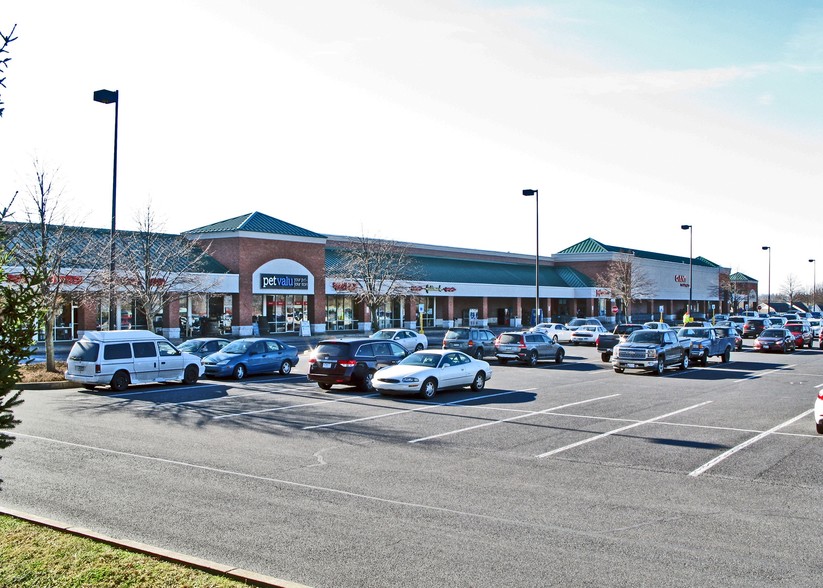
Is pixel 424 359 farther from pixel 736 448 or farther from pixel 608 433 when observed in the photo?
pixel 736 448

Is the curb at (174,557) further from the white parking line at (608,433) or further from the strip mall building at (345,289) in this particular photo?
the strip mall building at (345,289)

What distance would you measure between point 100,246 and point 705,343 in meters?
29.3

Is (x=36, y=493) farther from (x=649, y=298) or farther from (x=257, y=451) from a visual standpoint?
(x=649, y=298)

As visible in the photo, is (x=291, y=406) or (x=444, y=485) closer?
(x=444, y=485)

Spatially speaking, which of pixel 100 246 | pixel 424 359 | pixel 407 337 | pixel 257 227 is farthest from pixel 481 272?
pixel 424 359

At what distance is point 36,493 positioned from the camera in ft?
32.4

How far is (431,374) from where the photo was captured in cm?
2080

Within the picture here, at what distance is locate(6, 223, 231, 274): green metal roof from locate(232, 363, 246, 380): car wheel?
6014mm

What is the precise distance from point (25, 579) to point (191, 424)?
9.61m

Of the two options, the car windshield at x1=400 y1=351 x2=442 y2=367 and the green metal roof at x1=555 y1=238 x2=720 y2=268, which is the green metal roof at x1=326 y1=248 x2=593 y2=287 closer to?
the green metal roof at x1=555 y1=238 x2=720 y2=268

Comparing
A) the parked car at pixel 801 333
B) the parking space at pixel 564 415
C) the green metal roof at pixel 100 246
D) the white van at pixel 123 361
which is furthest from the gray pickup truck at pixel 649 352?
the parked car at pixel 801 333

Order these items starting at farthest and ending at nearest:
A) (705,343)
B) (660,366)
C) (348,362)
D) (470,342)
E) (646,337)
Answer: (470,342) < (705,343) < (646,337) < (660,366) < (348,362)

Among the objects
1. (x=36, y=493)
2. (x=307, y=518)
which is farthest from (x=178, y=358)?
(x=307, y=518)

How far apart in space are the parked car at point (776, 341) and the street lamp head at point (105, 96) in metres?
36.0
